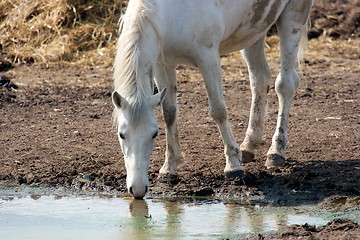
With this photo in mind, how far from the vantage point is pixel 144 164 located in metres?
6.30

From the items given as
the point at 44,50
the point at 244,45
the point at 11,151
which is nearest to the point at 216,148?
the point at 244,45

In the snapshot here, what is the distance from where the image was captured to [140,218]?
6.53 meters

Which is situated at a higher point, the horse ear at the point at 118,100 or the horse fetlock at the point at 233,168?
the horse ear at the point at 118,100

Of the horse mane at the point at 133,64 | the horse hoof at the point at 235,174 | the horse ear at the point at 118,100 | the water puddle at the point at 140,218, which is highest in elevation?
the horse mane at the point at 133,64

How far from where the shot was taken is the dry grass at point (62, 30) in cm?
1202

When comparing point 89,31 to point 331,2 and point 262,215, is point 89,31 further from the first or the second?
point 262,215

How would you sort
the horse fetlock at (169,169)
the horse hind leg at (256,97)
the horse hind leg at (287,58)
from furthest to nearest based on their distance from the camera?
1. the horse hind leg at (256,97)
2. the horse hind leg at (287,58)
3. the horse fetlock at (169,169)

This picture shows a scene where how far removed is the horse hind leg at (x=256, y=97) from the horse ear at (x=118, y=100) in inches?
76.3

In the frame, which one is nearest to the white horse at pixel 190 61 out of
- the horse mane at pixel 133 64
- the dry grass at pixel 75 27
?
the horse mane at pixel 133 64

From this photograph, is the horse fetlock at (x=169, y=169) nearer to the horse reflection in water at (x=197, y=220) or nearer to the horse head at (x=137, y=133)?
the horse reflection in water at (x=197, y=220)

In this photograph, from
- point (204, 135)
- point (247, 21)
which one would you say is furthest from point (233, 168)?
point (204, 135)

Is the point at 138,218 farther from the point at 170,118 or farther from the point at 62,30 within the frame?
the point at 62,30

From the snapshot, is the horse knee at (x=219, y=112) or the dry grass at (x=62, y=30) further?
the dry grass at (x=62, y=30)

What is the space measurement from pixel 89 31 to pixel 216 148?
452 cm
